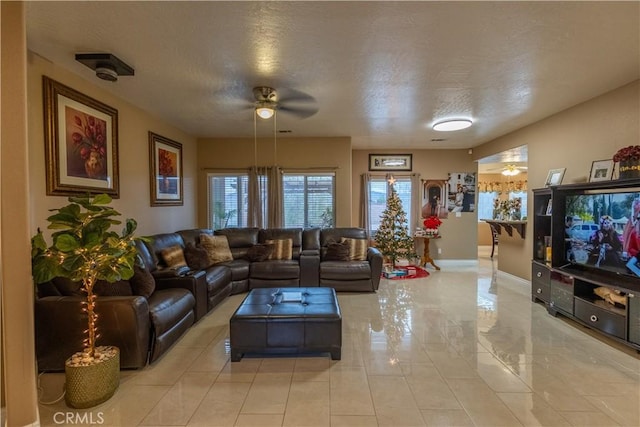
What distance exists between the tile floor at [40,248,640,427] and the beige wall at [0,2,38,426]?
13.6 inches

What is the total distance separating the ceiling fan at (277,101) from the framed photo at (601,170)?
347 centimetres

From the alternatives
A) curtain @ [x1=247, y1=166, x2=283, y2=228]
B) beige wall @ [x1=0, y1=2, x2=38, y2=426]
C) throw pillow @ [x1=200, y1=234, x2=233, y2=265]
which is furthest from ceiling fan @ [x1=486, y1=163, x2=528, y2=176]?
beige wall @ [x1=0, y1=2, x2=38, y2=426]

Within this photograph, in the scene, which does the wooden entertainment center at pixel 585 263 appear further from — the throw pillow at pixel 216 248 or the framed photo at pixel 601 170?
the throw pillow at pixel 216 248

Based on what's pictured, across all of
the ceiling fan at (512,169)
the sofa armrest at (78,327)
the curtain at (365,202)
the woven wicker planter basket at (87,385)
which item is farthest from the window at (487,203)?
the woven wicker planter basket at (87,385)

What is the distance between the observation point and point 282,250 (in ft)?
17.0

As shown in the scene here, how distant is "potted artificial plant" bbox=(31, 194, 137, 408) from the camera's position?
2033 millimetres

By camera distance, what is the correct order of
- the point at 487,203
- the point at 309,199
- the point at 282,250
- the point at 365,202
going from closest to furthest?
1. the point at 282,250
2. the point at 309,199
3. the point at 365,202
4. the point at 487,203

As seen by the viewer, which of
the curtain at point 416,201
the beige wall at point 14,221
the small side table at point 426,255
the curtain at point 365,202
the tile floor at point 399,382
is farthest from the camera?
the curtain at point 416,201

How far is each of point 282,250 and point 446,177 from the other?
14.4ft

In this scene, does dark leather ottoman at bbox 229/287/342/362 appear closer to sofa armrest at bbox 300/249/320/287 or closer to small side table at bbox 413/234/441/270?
sofa armrest at bbox 300/249/320/287

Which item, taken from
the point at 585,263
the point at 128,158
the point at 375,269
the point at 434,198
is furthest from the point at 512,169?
the point at 128,158

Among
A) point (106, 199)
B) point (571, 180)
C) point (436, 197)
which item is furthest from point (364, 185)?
point (106, 199)

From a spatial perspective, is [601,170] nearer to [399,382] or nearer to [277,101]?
[399,382]

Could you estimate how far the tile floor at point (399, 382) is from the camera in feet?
6.49
